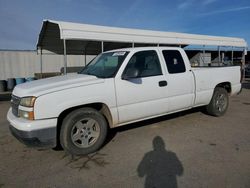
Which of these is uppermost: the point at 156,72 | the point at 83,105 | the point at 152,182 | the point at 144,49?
the point at 144,49

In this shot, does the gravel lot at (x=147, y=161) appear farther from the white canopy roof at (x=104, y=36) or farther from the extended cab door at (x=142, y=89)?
the white canopy roof at (x=104, y=36)

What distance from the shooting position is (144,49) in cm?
476

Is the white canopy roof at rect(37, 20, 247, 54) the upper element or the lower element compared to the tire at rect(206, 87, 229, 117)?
upper

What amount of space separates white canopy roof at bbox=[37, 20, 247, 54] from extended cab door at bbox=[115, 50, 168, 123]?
5540 mm

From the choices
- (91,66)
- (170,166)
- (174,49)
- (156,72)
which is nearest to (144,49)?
(156,72)

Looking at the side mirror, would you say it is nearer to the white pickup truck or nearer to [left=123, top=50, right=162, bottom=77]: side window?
the white pickup truck

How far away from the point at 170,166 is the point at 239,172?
100 cm

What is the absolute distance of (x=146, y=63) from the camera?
473cm

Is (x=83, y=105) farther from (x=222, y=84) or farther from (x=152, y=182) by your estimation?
(x=222, y=84)

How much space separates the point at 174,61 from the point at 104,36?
→ 612 cm

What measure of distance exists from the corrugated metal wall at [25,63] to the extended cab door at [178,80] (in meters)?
15.9

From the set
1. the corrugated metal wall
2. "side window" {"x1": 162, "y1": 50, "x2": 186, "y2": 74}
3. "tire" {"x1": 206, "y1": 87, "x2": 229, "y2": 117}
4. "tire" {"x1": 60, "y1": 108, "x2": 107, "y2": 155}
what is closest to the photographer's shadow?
"tire" {"x1": 60, "y1": 108, "x2": 107, "y2": 155}

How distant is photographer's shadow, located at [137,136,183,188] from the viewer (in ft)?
9.98

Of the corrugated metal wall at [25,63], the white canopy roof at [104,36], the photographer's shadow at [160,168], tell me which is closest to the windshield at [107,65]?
the photographer's shadow at [160,168]
